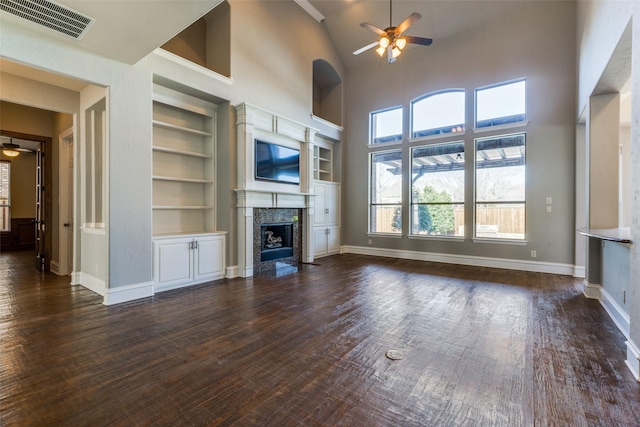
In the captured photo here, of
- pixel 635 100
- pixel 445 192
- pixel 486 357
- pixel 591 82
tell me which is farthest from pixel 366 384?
pixel 445 192

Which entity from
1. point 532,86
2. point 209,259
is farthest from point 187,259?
point 532,86

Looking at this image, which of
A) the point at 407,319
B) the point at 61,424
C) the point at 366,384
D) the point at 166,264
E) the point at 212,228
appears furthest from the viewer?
the point at 212,228

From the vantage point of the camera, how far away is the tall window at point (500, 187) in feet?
19.1

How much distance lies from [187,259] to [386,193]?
4808 mm

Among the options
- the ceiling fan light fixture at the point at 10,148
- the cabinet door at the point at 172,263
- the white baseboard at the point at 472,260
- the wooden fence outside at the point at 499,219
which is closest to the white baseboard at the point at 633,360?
the white baseboard at the point at 472,260

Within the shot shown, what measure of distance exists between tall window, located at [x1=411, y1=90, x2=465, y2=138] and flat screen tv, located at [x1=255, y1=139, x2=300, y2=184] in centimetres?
291

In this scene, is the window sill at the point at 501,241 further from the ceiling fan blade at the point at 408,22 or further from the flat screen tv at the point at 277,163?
the ceiling fan blade at the point at 408,22

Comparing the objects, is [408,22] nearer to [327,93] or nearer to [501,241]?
[327,93]

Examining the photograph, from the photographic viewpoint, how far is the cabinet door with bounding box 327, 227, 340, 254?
299 inches

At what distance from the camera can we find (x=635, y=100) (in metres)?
2.24

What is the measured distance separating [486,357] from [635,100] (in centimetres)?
224

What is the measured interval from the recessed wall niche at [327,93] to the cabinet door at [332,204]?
Result: 5.75ft

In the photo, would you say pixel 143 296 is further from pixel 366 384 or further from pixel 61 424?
pixel 366 384

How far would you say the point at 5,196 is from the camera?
8.66 m
